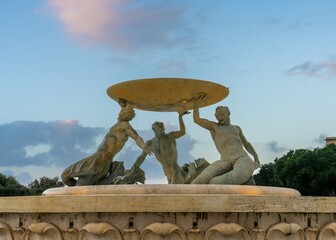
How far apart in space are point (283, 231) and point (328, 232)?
779mm

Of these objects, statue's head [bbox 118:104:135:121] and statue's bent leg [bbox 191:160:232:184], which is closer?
statue's bent leg [bbox 191:160:232:184]

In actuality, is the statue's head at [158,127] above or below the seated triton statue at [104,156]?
above

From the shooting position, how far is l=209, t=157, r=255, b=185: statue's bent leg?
8719 mm

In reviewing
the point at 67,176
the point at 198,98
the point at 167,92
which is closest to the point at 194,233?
the point at 67,176

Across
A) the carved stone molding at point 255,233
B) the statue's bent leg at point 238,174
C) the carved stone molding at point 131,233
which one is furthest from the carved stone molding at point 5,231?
the statue's bent leg at point 238,174

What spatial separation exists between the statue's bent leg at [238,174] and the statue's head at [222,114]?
38.5 inches

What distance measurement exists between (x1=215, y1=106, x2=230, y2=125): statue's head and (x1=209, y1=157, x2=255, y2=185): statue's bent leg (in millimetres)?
979

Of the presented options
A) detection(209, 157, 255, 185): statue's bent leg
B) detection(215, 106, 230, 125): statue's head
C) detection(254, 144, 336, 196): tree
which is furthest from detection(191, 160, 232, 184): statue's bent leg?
detection(254, 144, 336, 196): tree

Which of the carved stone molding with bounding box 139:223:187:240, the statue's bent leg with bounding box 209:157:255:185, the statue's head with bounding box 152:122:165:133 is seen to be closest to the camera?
the carved stone molding with bounding box 139:223:187:240

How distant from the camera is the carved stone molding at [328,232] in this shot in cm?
635

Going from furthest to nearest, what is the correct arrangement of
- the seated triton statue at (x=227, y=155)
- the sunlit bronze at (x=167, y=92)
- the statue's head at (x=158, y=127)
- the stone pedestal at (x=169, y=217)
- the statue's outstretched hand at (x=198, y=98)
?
the statue's head at (x=158, y=127) < the statue's outstretched hand at (x=198, y=98) < the sunlit bronze at (x=167, y=92) < the seated triton statue at (x=227, y=155) < the stone pedestal at (x=169, y=217)

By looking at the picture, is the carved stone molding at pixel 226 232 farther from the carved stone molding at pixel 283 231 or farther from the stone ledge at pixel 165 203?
the carved stone molding at pixel 283 231

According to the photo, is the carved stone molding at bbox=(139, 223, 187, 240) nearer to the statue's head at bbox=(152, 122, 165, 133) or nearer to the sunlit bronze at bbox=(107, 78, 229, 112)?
the sunlit bronze at bbox=(107, 78, 229, 112)

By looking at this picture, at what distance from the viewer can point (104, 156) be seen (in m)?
9.74
